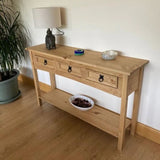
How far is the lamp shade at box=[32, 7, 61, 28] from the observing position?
1.69 metres

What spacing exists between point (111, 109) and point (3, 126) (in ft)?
4.18

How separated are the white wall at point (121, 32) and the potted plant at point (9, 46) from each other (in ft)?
1.89

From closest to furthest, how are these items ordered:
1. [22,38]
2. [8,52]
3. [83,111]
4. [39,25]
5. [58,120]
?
[39,25]
[83,111]
[58,120]
[8,52]
[22,38]

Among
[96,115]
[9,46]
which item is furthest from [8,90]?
[96,115]

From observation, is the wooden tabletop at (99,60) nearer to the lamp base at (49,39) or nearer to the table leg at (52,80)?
the lamp base at (49,39)

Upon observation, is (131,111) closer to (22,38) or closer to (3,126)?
(3,126)

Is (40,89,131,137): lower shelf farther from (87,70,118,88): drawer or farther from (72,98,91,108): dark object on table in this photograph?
(87,70,118,88): drawer

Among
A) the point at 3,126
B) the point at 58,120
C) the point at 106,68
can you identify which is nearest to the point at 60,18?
the point at 106,68

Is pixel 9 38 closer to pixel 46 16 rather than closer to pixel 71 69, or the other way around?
pixel 46 16

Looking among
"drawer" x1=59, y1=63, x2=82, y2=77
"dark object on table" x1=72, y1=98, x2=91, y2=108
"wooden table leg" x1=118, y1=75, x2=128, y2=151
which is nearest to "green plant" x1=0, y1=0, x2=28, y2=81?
"drawer" x1=59, y1=63, x2=82, y2=77

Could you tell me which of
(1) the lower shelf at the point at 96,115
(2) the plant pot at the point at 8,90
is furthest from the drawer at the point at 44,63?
(2) the plant pot at the point at 8,90

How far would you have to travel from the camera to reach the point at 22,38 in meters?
2.59

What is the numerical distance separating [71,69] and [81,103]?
0.54 meters

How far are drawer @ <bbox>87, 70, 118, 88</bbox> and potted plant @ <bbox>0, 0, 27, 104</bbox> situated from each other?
4.45ft
